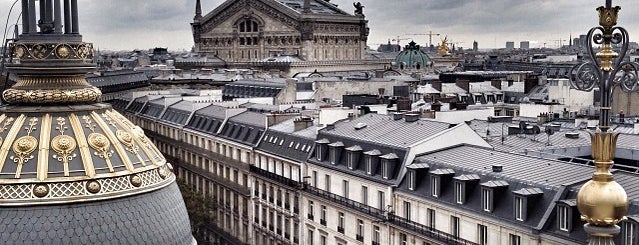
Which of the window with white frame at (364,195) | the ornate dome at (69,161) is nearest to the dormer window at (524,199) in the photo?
the window with white frame at (364,195)

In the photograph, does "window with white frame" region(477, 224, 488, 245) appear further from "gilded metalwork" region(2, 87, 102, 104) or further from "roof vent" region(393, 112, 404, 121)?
"gilded metalwork" region(2, 87, 102, 104)

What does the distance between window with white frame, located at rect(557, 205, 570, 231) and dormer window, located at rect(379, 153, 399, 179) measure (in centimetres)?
1248

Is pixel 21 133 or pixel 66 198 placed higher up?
pixel 21 133

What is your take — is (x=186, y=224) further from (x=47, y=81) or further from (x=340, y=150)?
(x=340, y=150)

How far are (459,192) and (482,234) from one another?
2214 millimetres

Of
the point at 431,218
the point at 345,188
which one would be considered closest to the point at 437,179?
the point at 431,218

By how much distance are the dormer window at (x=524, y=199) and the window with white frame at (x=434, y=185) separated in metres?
5.27

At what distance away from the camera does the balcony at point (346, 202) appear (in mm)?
43531

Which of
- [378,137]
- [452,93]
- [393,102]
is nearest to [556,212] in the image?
[378,137]

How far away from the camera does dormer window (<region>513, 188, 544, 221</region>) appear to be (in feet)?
111

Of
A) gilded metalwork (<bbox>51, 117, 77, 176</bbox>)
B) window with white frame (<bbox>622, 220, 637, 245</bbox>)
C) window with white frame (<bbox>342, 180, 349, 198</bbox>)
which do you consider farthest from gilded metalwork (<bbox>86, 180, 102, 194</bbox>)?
window with white frame (<bbox>342, 180, 349, 198</bbox>)

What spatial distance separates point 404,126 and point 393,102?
27122mm

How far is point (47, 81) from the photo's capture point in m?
9.72

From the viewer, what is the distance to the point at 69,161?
925 centimetres
